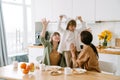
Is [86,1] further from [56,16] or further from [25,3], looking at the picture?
[25,3]

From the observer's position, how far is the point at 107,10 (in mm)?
3928

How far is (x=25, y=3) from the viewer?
17.4 ft

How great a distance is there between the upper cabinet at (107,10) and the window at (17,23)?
2.05m

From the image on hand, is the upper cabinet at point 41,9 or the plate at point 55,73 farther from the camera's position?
the upper cabinet at point 41,9

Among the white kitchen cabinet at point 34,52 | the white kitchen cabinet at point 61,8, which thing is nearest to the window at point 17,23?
the white kitchen cabinet at point 34,52

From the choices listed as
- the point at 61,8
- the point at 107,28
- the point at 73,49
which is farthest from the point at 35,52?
the point at 73,49

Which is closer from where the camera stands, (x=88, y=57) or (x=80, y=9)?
(x=88, y=57)

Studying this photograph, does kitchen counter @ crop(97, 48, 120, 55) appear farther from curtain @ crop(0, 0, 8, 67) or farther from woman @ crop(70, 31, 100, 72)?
curtain @ crop(0, 0, 8, 67)

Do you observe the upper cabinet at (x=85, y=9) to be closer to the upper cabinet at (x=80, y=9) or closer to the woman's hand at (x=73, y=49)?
the upper cabinet at (x=80, y=9)

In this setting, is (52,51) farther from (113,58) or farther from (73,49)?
(113,58)

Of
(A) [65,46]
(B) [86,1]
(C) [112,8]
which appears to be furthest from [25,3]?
(A) [65,46]

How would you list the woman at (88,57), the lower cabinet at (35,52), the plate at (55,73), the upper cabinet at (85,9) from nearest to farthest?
1. the plate at (55,73)
2. the woman at (88,57)
3. the upper cabinet at (85,9)
4. the lower cabinet at (35,52)

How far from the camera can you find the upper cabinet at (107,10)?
12.6 ft

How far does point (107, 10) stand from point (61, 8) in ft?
3.37
